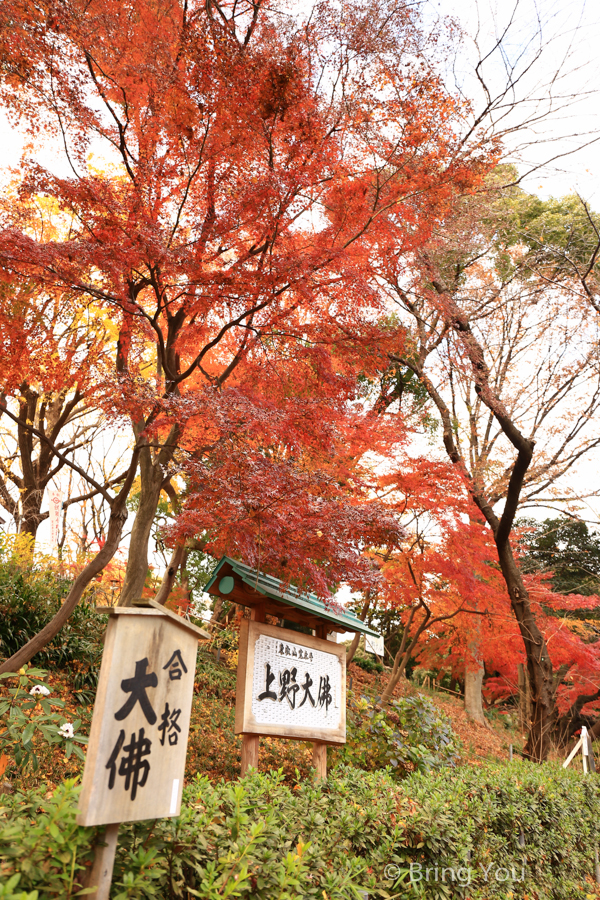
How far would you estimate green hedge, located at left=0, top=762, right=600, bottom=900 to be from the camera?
1996 millimetres

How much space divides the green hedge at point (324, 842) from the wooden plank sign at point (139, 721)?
0.40ft

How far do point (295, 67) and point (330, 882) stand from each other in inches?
329

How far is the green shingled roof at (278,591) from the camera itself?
19.0 ft

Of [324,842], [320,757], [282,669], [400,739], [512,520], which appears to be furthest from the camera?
[512,520]

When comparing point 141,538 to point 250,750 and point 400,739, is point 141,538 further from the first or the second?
point 400,739

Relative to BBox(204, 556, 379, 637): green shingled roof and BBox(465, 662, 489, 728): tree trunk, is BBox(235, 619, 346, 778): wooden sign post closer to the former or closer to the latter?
BBox(204, 556, 379, 637): green shingled roof

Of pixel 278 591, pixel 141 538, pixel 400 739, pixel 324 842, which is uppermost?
pixel 141 538

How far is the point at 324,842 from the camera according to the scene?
3.00 m

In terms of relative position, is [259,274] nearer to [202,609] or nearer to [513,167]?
[513,167]

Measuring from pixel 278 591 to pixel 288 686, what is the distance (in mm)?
948

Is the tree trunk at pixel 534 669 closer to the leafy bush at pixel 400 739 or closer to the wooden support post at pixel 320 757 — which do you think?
the leafy bush at pixel 400 739

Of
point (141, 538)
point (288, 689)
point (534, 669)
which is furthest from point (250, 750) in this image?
point (534, 669)

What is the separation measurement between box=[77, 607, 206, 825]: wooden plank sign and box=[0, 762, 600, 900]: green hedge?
12 cm

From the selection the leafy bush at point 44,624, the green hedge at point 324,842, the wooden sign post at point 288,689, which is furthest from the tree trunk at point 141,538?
the green hedge at point 324,842
